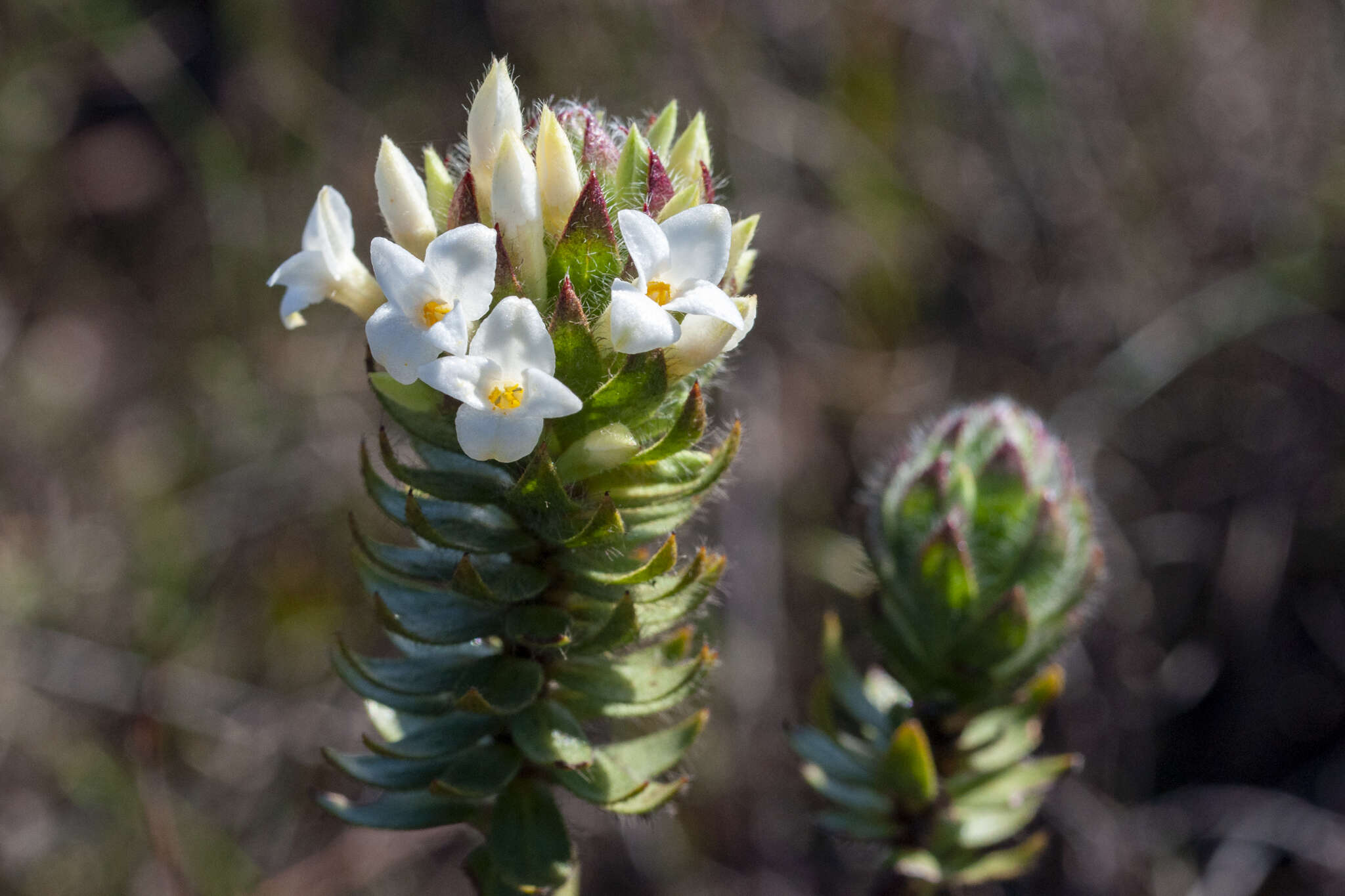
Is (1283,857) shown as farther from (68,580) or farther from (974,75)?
(68,580)

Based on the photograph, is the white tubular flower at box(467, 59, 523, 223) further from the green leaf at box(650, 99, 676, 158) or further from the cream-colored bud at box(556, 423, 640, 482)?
the cream-colored bud at box(556, 423, 640, 482)

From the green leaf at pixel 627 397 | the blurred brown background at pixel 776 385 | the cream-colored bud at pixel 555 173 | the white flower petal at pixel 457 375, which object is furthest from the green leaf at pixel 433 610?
the blurred brown background at pixel 776 385

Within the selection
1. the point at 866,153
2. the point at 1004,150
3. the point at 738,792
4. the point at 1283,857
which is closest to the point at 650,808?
the point at 738,792

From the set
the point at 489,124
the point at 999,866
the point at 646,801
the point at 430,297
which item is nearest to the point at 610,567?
the point at 646,801

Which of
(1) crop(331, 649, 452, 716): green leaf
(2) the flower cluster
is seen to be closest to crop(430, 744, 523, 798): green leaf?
(1) crop(331, 649, 452, 716): green leaf

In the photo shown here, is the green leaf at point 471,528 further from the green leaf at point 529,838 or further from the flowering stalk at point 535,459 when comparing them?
the green leaf at point 529,838

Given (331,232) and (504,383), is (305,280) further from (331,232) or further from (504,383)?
(504,383)
